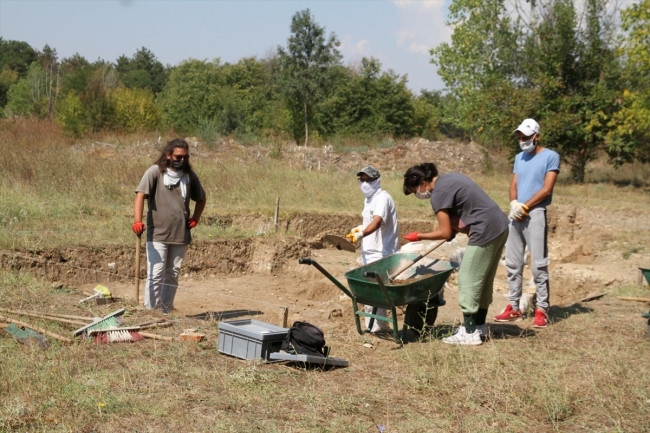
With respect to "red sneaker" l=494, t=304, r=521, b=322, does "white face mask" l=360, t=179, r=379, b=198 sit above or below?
above

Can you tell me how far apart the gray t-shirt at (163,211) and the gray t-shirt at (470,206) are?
8.75 feet

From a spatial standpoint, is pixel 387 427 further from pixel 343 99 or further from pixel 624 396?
pixel 343 99

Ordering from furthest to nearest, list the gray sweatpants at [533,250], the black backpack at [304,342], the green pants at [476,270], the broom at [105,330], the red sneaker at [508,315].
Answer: the red sneaker at [508,315] < the gray sweatpants at [533,250] < the green pants at [476,270] < the broom at [105,330] < the black backpack at [304,342]

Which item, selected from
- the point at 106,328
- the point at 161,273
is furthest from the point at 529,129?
the point at 106,328

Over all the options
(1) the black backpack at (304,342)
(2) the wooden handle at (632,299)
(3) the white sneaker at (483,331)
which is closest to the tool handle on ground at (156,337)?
(1) the black backpack at (304,342)

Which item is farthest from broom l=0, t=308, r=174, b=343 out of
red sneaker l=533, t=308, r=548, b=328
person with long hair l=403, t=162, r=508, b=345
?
red sneaker l=533, t=308, r=548, b=328

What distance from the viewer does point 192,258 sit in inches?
447

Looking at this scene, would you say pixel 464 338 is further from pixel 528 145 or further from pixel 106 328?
pixel 106 328

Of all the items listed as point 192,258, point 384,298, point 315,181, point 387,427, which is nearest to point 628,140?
point 315,181

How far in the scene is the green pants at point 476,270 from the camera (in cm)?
644

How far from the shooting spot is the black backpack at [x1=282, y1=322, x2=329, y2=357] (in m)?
5.80

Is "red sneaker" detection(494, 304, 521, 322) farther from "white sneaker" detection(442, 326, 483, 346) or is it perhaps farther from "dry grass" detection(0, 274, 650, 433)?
"white sneaker" detection(442, 326, 483, 346)

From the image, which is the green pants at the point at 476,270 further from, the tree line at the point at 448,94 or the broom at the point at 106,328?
the tree line at the point at 448,94

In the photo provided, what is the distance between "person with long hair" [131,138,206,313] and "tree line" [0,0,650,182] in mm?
17000
